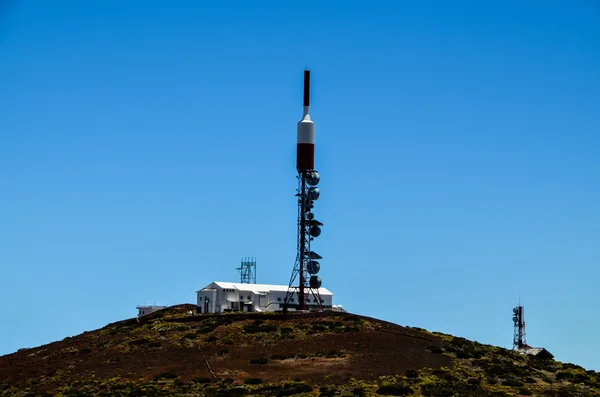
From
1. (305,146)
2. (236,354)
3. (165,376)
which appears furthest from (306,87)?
(165,376)

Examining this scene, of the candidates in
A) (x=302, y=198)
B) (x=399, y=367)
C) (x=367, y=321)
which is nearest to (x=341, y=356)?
(x=399, y=367)

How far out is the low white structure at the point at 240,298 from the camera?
375 feet

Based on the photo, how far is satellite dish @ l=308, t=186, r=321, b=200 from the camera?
10788 cm

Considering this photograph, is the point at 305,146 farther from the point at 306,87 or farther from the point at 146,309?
the point at 146,309

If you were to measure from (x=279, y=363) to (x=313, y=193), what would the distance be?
851 inches

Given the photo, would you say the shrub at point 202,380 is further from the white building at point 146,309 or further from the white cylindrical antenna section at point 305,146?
the white building at point 146,309

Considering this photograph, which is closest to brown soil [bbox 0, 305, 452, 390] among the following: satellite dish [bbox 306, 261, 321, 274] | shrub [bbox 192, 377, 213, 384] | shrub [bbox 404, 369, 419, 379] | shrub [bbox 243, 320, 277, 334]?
shrub [bbox 243, 320, 277, 334]

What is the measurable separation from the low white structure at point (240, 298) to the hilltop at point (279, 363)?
21.4 ft

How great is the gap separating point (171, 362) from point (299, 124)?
27954mm

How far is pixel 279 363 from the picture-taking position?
91.4 metres

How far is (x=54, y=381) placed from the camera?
295 ft

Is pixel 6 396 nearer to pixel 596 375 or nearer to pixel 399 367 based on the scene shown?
pixel 399 367

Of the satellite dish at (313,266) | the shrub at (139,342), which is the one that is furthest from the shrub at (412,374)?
the shrub at (139,342)

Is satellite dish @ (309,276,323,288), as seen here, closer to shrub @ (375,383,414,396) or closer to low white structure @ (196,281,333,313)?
low white structure @ (196,281,333,313)
